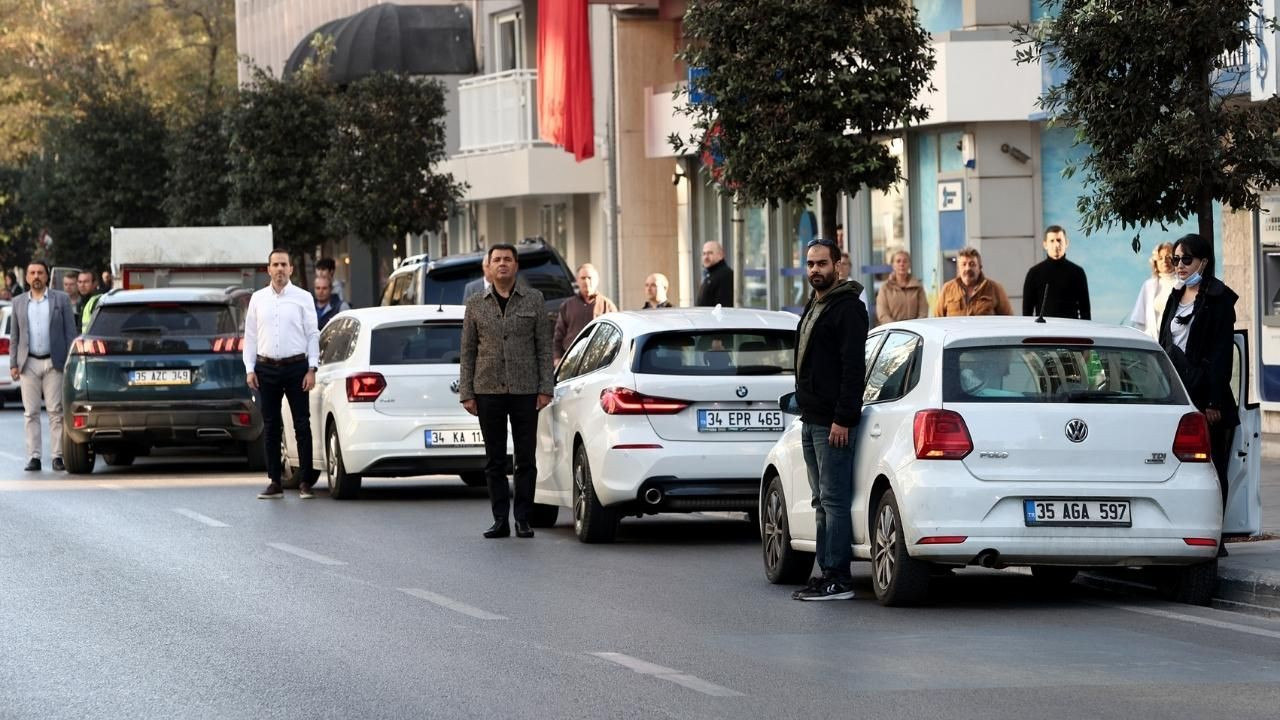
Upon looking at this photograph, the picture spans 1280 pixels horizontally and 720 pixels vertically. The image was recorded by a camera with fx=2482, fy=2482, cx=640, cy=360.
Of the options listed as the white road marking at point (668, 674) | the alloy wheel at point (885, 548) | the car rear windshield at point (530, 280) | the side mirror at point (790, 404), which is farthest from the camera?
the car rear windshield at point (530, 280)

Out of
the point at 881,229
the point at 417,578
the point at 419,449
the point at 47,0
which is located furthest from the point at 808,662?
the point at 47,0

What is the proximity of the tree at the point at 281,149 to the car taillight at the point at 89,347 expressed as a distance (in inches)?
890

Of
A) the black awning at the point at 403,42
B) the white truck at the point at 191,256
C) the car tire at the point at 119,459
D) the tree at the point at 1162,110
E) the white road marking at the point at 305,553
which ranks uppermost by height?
the black awning at the point at 403,42

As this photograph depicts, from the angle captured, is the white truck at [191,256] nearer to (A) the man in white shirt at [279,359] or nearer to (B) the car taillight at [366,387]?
(A) the man in white shirt at [279,359]

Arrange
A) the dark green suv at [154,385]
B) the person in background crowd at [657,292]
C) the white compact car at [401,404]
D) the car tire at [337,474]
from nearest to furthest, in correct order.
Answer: the white compact car at [401,404]
the car tire at [337,474]
the person in background crowd at [657,292]
the dark green suv at [154,385]

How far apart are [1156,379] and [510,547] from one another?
5.11 meters

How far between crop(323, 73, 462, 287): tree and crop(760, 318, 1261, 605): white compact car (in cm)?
3004

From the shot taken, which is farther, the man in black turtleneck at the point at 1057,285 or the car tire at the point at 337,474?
the car tire at the point at 337,474

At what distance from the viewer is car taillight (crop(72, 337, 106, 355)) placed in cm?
2308

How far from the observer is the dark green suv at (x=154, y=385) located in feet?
75.2

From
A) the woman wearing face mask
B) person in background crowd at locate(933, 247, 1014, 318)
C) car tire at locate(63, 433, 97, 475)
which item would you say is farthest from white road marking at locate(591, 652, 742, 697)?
car tire at locate(63, 433, 97, 475)

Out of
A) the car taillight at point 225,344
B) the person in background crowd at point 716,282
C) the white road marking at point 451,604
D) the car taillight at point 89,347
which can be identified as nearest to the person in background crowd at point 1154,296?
the person in background crowd at point 716,282

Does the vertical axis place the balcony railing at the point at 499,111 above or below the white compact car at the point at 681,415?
above

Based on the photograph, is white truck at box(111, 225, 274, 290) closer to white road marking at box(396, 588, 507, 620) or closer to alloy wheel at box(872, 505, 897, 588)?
white road marking at box(396, 588, 507, 620)
